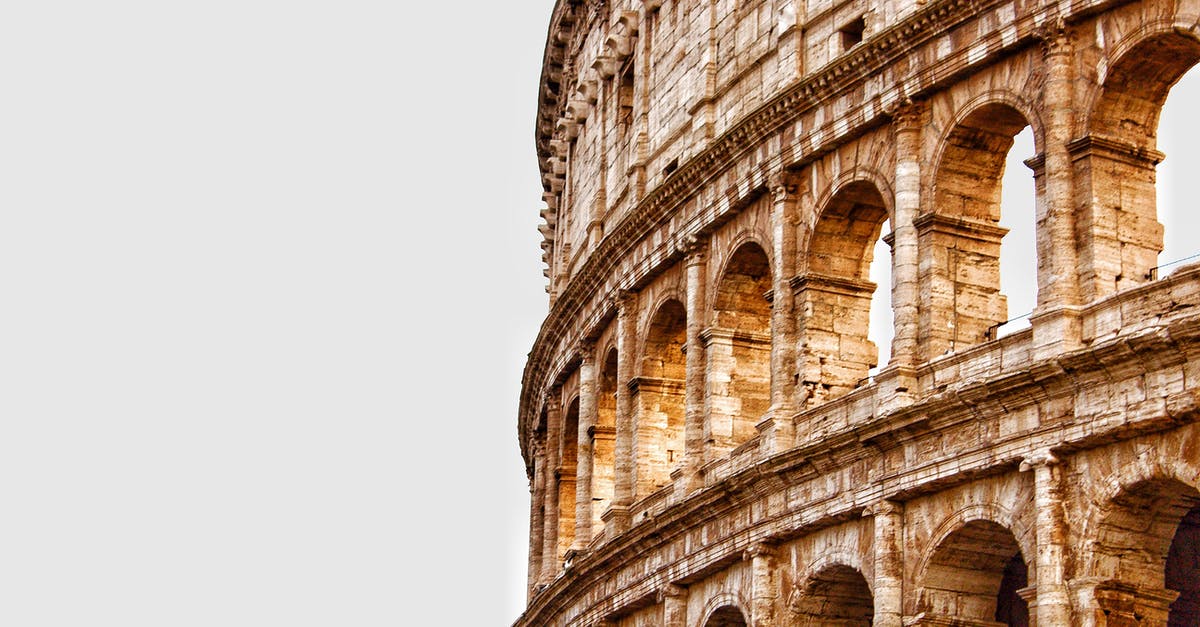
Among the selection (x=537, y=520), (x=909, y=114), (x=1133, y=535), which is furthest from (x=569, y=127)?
(x=1133, y=535)

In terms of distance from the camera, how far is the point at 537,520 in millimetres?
43438

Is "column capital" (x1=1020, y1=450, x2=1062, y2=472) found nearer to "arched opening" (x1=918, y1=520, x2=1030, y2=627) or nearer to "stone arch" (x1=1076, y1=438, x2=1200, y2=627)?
"stone arch" (x1=1076, y1=438, x2=1200, y2=627)

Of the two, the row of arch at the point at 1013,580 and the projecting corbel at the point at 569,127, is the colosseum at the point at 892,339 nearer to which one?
the row of arch at the point at 1013,580

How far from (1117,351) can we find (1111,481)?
1346mm

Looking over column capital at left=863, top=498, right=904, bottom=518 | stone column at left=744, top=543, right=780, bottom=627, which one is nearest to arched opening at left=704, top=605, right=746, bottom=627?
stone column at left=744, top=543, right=780, bottom=627

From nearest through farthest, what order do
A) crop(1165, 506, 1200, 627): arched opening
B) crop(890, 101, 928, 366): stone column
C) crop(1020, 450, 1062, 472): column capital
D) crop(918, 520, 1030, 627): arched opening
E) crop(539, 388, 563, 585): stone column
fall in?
crop(1020, 450, 1062, 472): column capital < crop(918, 520, 1030, 627): arched opening < crop(890, 101, 928, 366): stone column < crop(1165, 506, 1200, 627): arched opening < crop(539, 388, 563, 585): stone column

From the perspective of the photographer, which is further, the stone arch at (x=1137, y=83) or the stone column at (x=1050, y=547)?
the stone arch at (x=1137, y=83)

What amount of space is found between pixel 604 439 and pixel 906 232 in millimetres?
10620

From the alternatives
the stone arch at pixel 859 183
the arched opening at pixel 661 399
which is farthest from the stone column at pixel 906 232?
the arched opening at pixel 661 399

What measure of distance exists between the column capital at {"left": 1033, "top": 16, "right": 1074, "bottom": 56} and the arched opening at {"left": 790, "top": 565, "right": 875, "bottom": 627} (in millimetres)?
6765

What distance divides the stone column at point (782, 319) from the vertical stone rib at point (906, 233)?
252 cm

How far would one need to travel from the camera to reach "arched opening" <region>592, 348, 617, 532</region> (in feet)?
124

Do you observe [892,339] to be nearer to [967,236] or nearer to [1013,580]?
[967,236]

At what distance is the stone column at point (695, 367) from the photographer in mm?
32875
